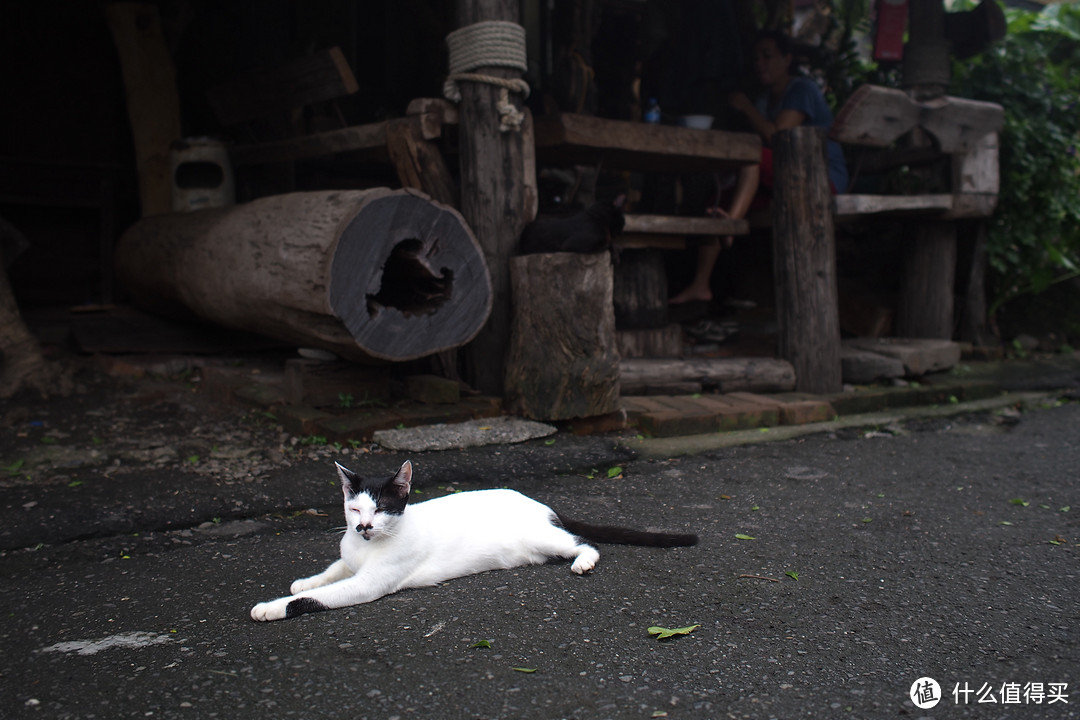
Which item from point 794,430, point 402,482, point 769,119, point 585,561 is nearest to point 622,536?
point 585,561

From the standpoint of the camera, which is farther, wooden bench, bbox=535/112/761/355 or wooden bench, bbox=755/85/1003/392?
wooden bench, bbox=755/85/1003/392

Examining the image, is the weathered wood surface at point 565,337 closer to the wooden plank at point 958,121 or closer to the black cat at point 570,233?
the black cat at point 570,233

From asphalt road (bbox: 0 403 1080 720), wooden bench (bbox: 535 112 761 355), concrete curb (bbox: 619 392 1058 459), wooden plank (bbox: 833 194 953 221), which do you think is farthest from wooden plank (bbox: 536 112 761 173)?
asphalt road (bbox: 0 403 1080 720)

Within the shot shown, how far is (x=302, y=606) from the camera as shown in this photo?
2.28 m

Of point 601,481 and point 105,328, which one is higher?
point 105,328

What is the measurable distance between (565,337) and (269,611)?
2352mm

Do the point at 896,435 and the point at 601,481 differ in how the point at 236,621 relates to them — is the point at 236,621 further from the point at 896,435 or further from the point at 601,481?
the point at 896,435

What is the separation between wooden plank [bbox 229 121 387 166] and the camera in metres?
4.93

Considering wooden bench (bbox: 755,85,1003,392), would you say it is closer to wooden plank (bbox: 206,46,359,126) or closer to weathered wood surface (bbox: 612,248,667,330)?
weathered wood surface (bbox: 612,248,667,330)

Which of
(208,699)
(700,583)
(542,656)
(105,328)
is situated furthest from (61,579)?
(105,328)

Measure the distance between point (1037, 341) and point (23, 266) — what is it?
9.18m

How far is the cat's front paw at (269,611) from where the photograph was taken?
7.38 feet

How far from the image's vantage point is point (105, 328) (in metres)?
5.50

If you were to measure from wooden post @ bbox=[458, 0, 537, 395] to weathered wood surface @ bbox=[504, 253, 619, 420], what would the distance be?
0.36 meters
